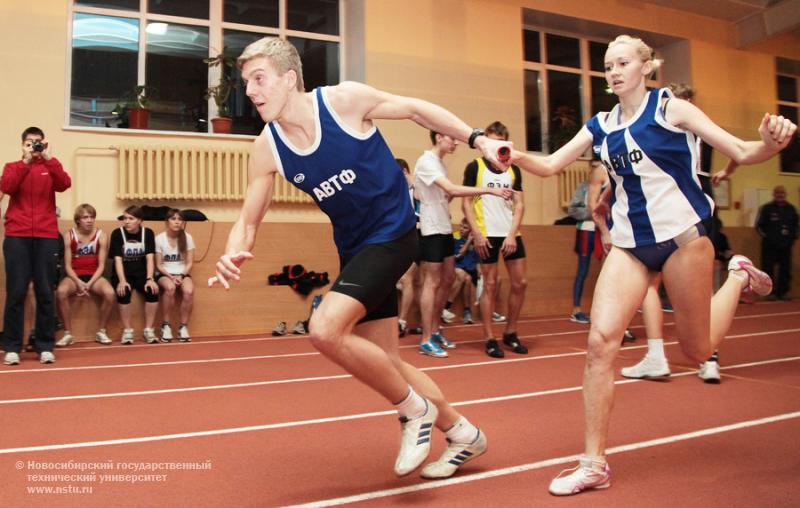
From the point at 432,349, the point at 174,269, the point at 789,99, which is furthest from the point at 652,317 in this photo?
the point at 789,99

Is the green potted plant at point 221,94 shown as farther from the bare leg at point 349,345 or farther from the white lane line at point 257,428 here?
the bare leg at point 349,345

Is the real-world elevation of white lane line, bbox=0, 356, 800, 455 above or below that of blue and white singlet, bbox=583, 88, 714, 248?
below

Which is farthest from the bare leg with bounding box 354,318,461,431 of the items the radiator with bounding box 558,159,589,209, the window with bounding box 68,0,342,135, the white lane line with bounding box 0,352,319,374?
the radiator with bounding box 558,159,589,209

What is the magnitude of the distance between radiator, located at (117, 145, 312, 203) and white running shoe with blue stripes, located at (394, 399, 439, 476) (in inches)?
260

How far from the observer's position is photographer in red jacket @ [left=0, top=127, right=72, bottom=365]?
5676mm

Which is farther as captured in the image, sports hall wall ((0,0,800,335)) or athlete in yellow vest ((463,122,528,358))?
sports hall wall ((0,0,800,335))

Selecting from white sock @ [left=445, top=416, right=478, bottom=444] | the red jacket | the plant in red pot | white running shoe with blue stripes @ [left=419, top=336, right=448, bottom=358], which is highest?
the plant in red pot

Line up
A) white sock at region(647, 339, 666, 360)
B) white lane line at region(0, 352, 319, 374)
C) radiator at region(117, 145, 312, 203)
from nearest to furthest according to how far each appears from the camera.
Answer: white sock at region(647, 339, 666, 360) < white lane line at region(0, 352, 319, 374) < radiator at region(117, 145, 312, 203)

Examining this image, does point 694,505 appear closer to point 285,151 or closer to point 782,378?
point 285,151

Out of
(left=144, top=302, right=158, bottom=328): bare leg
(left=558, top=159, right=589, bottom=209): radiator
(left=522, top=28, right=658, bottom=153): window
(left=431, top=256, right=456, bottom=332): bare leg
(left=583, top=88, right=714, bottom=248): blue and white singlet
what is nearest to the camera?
(left=583, top=88, right=714, bottom=248): blue and white singlet

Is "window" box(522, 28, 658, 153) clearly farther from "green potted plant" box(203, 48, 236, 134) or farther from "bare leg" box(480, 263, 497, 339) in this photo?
"bare leg" box(480, 263, 497, 339)

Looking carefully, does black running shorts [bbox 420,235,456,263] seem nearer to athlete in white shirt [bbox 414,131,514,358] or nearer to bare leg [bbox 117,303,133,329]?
athlete in white shirt [bbox 414,131,514,358]

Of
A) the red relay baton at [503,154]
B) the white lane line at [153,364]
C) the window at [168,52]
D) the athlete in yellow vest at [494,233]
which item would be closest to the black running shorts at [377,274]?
the red relay baton at [503,154]

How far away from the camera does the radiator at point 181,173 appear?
27.4 feet
